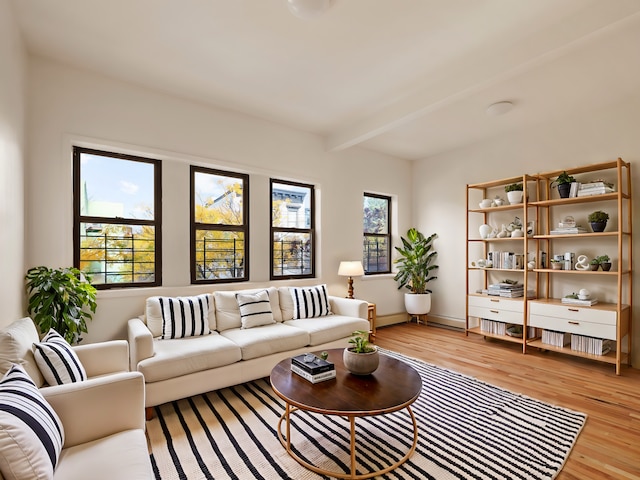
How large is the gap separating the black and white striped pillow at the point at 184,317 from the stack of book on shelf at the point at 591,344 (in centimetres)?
389

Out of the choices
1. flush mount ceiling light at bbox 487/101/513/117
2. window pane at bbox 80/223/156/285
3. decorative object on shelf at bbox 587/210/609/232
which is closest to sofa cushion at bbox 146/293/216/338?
window pane at bbox 80/223/156/285

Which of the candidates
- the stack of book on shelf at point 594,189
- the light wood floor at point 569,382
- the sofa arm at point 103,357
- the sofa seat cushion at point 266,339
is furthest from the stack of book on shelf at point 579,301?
the sofa arm at point 103,357

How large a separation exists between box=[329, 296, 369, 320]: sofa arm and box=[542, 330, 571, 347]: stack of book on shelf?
6.83 feet

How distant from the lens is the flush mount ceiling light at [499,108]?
3658mm

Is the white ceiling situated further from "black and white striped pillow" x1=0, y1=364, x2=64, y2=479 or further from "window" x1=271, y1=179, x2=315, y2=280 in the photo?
"black and white striped pillow" x1=0, y1=364, x2=64, y2=479

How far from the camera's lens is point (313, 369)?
2.17 metres

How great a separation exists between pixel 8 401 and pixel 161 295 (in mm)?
2354

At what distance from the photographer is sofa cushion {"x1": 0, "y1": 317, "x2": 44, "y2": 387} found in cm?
163

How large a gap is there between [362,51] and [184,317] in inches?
110

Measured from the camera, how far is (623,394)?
115 inches

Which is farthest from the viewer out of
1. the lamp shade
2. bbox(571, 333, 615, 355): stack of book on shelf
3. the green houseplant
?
the lamp shade

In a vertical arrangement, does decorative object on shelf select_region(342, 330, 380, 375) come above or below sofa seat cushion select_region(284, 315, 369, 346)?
above

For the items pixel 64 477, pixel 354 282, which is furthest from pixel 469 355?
pixel 64 477

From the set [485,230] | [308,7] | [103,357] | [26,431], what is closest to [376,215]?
[485,230]
